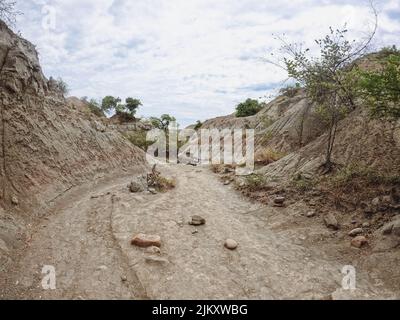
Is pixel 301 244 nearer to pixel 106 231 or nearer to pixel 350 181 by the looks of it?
pixel 350 181

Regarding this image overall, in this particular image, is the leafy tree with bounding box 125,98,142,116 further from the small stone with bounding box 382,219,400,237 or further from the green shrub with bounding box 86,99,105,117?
the small stone with bounding box 382,219,400,237

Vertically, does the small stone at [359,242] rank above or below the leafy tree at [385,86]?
below

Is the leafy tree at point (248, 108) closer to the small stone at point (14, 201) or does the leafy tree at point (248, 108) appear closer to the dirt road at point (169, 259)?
the dirt road at point (169, 259)

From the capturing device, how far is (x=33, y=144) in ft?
28.0

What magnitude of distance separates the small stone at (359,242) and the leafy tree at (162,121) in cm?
3118

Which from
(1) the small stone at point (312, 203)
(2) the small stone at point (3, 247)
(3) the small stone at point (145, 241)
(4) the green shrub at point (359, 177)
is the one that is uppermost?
(4) the green shrub at point (359, 177)

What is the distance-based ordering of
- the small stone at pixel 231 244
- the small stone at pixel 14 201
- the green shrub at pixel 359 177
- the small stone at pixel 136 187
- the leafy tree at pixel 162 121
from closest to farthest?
1. the small stone at pixel 231 244
2. the small stone at pixel 14 201
3. the green shrub at pixel 359 177
4. the small stone at pixel 136 187
5. the leafy tree at pixel 162 121

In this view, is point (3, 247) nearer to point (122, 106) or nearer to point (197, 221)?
point (197, 221)

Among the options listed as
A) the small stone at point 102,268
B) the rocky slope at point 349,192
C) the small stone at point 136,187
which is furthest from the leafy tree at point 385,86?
the small stone at point 136,187

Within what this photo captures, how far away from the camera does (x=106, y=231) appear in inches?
257

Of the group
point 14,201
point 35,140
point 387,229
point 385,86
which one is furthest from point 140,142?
point 387,229

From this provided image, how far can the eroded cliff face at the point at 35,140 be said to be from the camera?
24.2 ft

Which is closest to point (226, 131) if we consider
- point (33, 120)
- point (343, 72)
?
point (343, 72)
